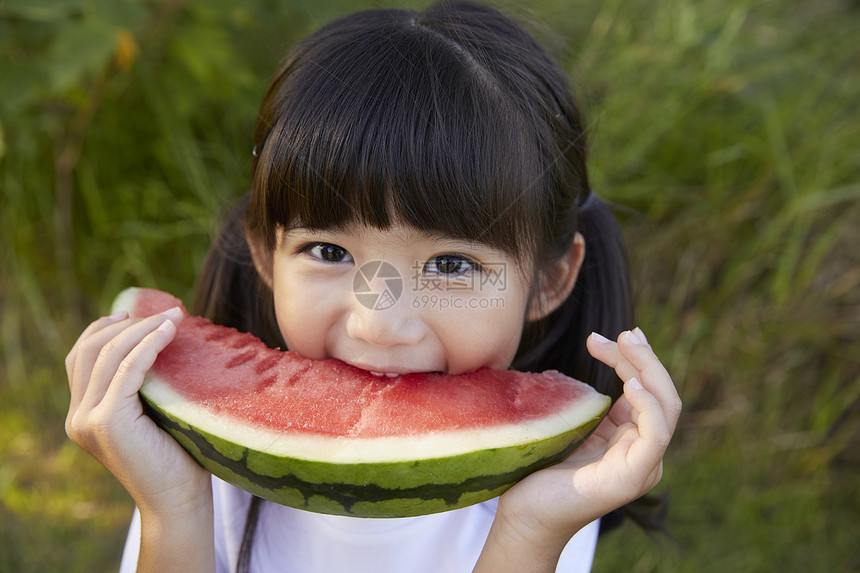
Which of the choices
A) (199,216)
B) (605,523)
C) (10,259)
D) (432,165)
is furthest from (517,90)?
(10,259)

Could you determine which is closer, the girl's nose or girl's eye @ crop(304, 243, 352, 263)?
the girl's nose

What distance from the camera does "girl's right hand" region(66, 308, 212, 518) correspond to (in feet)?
3.61

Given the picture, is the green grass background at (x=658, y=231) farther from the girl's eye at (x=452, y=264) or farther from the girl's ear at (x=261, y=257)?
the girl's eye at (x=452, y=264)

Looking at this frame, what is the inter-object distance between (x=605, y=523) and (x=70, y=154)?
2.35m

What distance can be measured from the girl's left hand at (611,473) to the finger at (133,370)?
0.66 meters

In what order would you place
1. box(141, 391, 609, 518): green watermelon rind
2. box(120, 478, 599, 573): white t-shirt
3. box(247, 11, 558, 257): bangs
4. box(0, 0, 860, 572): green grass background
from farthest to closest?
1. box(0, 0, 860, 572): green grass background
2. box(120, 478, 599, 573): white t-shirt
3. box(247, 11, 558, 257): bangs
4. box(141, 391, 609, 518): green watermelon rind

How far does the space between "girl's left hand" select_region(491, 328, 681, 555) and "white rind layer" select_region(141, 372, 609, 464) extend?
8 centimetres

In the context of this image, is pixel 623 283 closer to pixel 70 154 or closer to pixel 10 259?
pixel 70 154

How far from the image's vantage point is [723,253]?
101 inches

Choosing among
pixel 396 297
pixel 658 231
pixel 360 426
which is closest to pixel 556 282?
pixel 396 297

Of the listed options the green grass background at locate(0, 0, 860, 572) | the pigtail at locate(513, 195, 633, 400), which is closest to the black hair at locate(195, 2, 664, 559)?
the pigtail at locate(513, 195, 633, 400)

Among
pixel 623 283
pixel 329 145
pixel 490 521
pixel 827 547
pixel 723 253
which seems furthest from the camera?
pixel 723 253

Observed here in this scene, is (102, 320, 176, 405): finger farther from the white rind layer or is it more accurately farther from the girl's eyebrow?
the girl's eyebrow

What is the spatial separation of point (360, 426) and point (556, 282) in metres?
0.60
